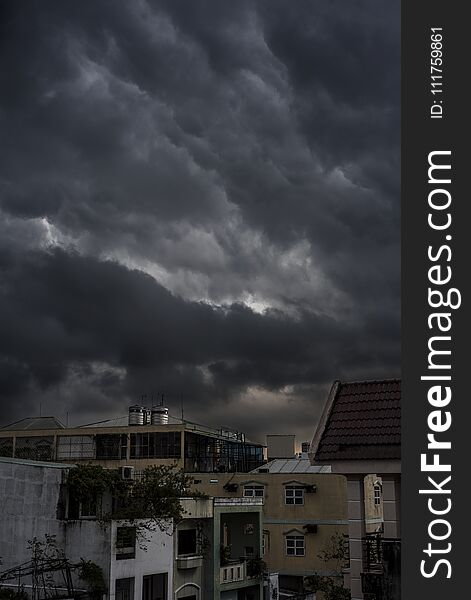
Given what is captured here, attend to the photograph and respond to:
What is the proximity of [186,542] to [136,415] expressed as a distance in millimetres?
35465

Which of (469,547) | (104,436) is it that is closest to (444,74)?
(469,547)

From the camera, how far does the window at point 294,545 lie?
62.9 m

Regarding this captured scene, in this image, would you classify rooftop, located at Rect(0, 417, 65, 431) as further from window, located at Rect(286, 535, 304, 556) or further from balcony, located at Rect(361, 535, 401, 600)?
balcony, located at Rect(361, 535, 401, 600)

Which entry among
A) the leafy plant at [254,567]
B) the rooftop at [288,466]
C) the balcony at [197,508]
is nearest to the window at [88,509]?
the balcony at [197,508]

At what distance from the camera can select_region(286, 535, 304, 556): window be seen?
206ft


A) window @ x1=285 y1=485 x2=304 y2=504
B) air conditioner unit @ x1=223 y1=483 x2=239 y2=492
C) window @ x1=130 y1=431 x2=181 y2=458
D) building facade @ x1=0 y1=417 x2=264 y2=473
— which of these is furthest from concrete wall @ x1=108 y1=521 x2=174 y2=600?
window @ x1=130 y1=431 x2=181 y2=458

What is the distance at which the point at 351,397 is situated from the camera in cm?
2088

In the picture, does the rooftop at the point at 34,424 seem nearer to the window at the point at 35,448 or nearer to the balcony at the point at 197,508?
the window at the point at 35,448

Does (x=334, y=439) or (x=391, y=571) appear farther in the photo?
(x=334, y=439)

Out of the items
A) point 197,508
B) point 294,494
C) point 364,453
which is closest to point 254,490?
point 294,494

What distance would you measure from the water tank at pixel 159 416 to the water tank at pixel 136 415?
44.4 inches

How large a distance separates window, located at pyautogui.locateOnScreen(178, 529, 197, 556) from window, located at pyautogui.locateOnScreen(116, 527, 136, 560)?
16.8 ft

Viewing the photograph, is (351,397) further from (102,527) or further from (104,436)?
(104,436)

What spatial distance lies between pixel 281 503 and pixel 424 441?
54074 mm
